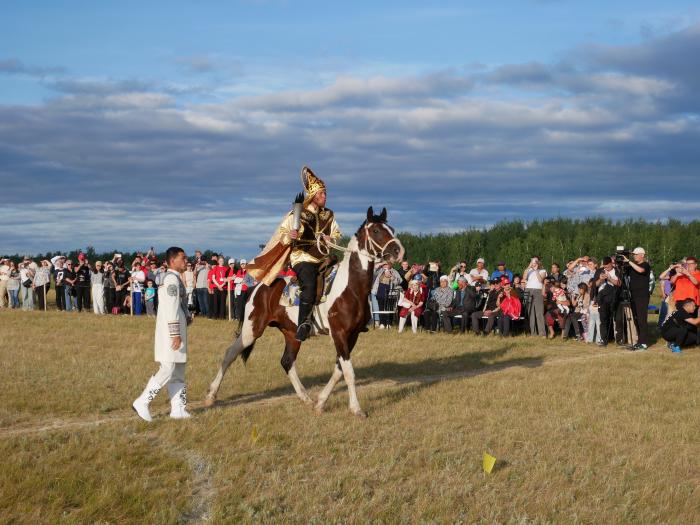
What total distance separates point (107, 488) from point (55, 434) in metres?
2.37

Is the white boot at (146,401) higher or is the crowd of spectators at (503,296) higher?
the crowd of spectators at (503,296)

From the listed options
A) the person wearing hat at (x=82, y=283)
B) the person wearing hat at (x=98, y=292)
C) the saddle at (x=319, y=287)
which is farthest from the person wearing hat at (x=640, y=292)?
the person wearing hat at (x=82, y=283)

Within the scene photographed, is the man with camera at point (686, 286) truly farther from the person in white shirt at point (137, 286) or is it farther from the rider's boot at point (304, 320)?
the person in white shirt at point (137, 286)

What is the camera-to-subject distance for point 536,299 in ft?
68.4

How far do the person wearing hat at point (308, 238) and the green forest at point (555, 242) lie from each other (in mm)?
26714

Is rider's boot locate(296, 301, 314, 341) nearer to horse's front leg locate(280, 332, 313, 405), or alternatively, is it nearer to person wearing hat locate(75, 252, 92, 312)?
horse's front leg locate(280, 332, 313, 405)

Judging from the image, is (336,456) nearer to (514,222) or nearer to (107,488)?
(107,488)

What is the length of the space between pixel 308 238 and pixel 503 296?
11.2 metres

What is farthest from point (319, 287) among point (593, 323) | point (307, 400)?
point (593, 323)

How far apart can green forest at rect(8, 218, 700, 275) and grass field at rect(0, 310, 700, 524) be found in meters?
25.3

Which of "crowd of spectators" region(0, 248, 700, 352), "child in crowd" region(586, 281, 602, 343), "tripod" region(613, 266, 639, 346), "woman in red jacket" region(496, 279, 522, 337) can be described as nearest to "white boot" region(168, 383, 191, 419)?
"crowd of spectators" region(0, 248, 700, 352)

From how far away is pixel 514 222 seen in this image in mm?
47875

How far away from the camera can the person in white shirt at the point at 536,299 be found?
20.8 metres

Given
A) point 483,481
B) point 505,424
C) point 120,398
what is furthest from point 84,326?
point 483,481
